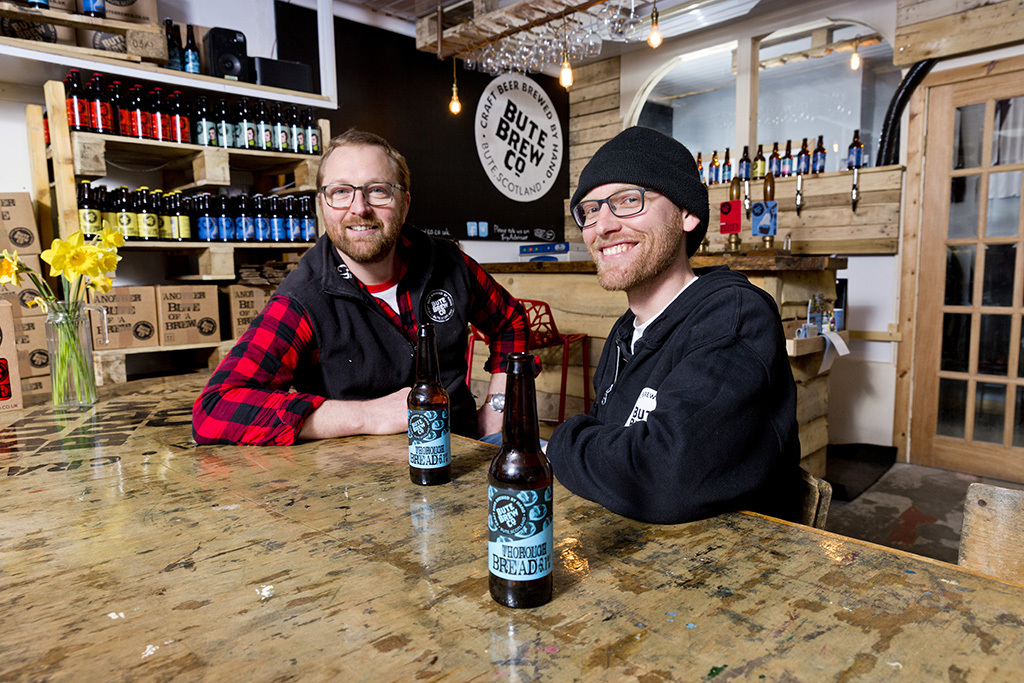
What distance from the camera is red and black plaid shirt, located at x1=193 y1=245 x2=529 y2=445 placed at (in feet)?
4.56

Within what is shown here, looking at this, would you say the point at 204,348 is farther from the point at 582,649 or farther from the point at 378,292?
the point at 582,649

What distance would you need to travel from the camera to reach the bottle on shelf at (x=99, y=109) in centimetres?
297

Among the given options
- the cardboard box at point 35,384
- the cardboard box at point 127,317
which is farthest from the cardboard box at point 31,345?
the cardboard box at point 127,317

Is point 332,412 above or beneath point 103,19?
beneath

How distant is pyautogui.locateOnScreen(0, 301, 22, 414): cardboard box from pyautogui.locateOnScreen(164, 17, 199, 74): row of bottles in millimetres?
2133

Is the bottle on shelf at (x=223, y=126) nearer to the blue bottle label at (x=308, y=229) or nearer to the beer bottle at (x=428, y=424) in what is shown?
the blue bottle label at (x=308, y=229)

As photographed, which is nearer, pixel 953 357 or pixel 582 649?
pixel 582 649

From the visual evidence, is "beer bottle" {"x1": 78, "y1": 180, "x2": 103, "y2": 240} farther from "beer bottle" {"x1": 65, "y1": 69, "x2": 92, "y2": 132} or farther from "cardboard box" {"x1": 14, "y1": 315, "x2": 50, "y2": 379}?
"cardboard box" {"x1": 14, "y1": 315, "x2": 50, "y2": 379}

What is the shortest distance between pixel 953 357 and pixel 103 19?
4.88 meters

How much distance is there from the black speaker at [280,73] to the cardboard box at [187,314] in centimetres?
117

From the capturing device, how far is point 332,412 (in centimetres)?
146

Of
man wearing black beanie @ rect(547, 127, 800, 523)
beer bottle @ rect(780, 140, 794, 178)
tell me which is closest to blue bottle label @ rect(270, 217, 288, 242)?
man wearing black beanie @ rect(547, 127, 800, 523)

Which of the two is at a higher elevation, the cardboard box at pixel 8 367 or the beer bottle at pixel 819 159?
the beer bottle at pixel 819 159

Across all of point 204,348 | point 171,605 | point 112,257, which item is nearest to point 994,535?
point 171,605
